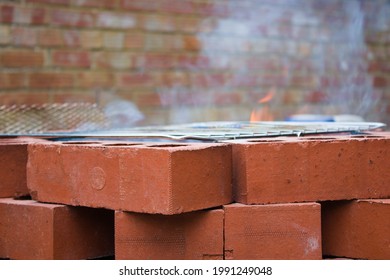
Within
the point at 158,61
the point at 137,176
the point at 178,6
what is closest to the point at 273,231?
the point at 137,176

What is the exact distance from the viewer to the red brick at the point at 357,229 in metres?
2.75

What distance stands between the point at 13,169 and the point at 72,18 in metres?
2.35

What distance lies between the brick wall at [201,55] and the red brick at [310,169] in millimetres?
2502

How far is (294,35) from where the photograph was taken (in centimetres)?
680

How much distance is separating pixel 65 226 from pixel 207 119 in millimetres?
3298

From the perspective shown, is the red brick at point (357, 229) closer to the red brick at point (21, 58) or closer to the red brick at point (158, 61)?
the red brick at point (21, 58)

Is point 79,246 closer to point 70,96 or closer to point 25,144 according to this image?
point 25,144

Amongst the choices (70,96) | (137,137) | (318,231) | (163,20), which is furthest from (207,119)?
(318,231)

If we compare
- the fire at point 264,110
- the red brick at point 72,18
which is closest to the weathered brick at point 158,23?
the red brick at point 72,18

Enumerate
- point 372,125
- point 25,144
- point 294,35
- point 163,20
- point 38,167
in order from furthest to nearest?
1. point 294,35
2. point 163,20
3. point 372,125
4. point 25,144
5. point 38,167

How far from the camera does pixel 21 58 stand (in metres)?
4.96

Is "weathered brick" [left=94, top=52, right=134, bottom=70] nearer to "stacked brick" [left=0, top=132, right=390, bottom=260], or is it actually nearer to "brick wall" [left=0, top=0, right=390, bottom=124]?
"brick wall" [left=0, top=0, right=390, bottom=124]
